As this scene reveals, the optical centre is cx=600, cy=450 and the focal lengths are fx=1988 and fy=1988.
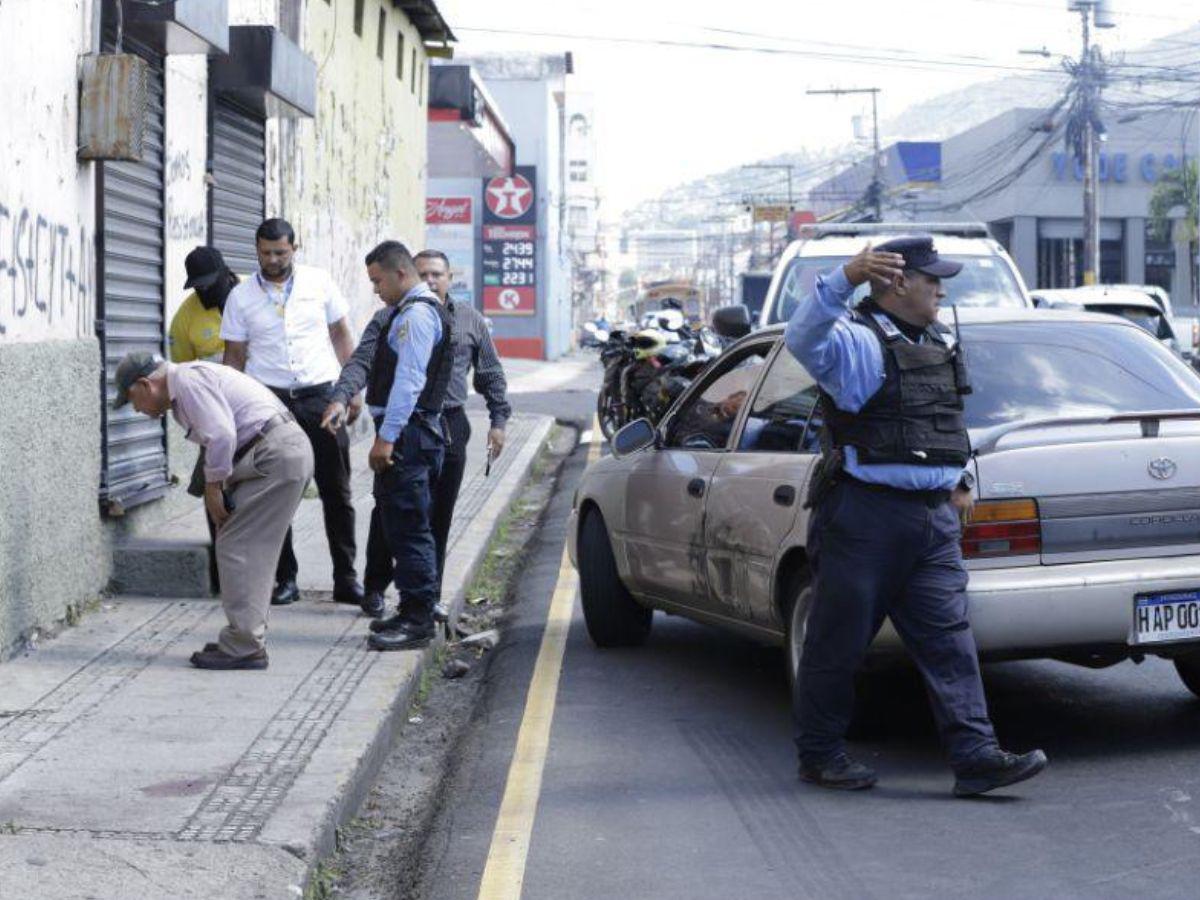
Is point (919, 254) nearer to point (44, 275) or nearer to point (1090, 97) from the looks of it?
point (44, 275)

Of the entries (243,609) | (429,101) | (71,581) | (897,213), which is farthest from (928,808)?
(897,213)

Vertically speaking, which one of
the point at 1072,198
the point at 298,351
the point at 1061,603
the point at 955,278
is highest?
the point at 1072,198

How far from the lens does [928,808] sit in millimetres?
6453

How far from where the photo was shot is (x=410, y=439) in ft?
29.5

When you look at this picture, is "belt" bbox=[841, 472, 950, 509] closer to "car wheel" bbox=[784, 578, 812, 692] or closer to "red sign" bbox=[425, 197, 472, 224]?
"car wheel" bbox=[784, 578, 812, 692]

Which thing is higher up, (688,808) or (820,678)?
(820,678)

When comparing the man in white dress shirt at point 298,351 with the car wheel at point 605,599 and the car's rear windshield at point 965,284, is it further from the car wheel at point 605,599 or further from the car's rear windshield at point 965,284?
the car's rear windshield at point 965,284

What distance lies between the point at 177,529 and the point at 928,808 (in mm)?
6348

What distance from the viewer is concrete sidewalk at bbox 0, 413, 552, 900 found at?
17.9ft

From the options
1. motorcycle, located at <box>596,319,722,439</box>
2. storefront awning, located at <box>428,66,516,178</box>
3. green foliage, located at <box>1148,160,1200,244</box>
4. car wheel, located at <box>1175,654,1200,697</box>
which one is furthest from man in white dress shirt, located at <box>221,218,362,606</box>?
green foliage, located at <box>1148,160,1200,244</box>

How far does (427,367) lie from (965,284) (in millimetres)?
7535

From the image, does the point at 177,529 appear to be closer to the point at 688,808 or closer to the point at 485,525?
the point at 485,525

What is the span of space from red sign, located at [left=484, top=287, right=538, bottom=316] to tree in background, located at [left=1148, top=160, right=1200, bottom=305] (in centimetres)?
2345

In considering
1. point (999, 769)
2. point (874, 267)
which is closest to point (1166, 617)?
point (999, 769)
